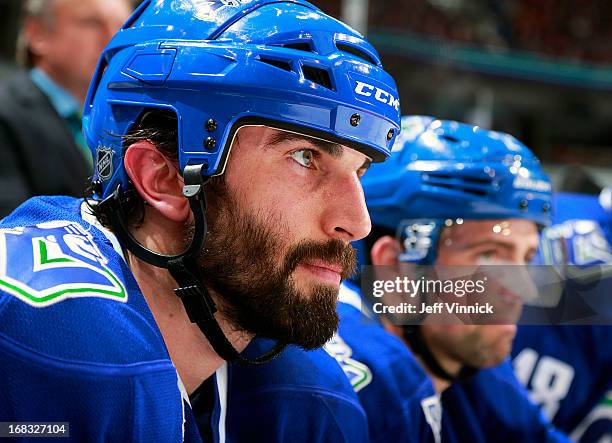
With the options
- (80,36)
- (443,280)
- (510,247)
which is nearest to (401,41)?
(80,36)

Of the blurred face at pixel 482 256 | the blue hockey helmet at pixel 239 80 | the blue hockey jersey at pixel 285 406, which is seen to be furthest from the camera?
the blurred face at pixel 482 256

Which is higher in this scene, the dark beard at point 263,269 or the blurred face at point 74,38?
the dark beard at point 263,269

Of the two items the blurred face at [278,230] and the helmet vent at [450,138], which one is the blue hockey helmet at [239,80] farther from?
the helmet vent at [450,138]

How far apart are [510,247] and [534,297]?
0.19 metres

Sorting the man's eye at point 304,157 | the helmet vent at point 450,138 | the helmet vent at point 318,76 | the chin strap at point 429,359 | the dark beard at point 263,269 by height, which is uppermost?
the helmet vent at point 318,76

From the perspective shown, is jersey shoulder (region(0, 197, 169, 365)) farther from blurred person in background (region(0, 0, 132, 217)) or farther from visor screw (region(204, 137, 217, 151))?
blurred person in background (region(0, 0, 132, 217))

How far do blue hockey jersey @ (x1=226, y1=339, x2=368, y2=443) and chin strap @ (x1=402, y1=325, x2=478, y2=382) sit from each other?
322 mm

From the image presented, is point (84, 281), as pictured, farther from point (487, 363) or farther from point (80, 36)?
point (80, 36)

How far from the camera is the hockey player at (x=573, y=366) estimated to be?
94.7 inches

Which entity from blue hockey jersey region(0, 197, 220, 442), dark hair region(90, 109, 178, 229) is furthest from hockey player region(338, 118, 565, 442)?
blue hockey jersey region(0, 197, 220, 442)

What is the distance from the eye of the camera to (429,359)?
1.71 meters

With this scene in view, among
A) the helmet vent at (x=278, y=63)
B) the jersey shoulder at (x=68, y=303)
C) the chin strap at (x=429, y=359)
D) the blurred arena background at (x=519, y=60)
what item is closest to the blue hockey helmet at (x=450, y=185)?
the chin strap at (x=429, y=359)

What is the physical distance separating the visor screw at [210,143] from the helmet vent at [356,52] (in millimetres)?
215

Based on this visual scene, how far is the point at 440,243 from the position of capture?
1631 millimetres
